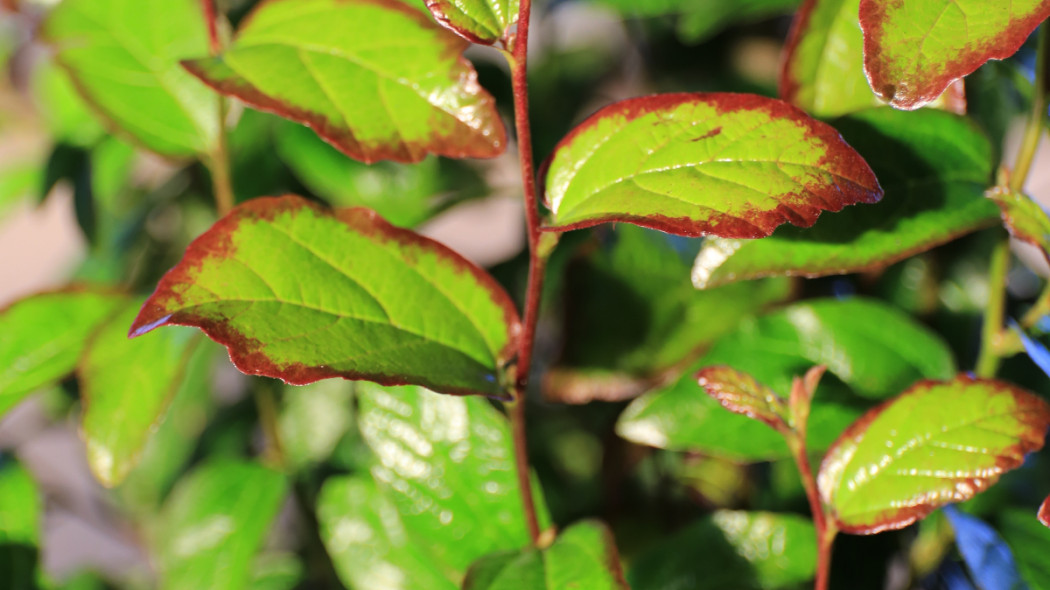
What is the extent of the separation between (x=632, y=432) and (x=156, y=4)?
1.22 feet

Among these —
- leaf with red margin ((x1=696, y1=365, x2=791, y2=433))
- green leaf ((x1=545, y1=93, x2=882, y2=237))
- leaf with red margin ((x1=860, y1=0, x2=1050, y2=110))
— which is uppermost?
leaf with red margin ((x1=860, y1=0, x2=1050, y2=110))

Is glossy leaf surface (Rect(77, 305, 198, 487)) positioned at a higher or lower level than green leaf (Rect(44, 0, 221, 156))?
lower

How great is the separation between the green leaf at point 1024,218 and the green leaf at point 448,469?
232 millimetres

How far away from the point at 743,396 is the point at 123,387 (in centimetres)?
31

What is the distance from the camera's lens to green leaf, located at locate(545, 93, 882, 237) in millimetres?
262

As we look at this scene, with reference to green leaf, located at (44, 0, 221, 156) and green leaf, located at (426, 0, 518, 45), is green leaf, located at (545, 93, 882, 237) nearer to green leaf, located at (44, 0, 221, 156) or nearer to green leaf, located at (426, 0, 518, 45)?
green leaf, located at (426, 0, 518, 45)

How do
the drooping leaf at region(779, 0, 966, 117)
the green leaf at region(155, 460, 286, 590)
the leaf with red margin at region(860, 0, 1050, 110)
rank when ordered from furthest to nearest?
the green leaf at region(155, 460, 286, 590) → the drooping leaf at region(779, 0, 966, 117) → the leaf with red margin at region(860, 0, 1050, 110)

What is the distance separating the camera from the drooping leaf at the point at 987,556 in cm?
36

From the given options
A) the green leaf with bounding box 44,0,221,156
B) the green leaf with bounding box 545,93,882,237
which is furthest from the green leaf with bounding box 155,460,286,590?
the green leaf with bounding box 545,93,882,237

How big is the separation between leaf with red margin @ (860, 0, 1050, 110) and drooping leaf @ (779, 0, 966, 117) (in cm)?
10

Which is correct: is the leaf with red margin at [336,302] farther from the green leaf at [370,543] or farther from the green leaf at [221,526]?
the green leaf at [221,526]

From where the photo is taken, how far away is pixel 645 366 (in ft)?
1.77

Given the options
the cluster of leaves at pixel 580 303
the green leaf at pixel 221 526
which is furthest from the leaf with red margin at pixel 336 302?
the green leaf at pixel 221 526

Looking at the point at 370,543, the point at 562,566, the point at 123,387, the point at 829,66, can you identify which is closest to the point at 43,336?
the point at 123,387
